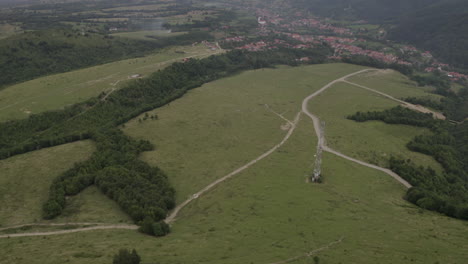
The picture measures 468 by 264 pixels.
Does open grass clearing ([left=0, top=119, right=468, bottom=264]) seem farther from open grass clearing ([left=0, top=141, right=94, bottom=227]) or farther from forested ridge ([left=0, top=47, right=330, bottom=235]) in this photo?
open grass clearing ([left=0, top=141, right=94, bottom=227])

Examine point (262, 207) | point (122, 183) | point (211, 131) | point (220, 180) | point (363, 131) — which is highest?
point (122, 183)

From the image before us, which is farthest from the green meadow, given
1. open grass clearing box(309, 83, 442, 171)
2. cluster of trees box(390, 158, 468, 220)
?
cluster of trees box(390, 158, 468, 220)

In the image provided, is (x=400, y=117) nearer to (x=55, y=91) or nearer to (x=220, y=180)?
(x=220, y=180)

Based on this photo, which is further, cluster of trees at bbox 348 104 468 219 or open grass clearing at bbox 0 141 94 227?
cluster of trees at bbox 348 104 468 219

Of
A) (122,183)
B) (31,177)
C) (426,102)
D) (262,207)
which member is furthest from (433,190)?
(31,177)

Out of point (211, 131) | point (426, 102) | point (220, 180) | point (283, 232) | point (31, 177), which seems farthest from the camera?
point (426, 102)

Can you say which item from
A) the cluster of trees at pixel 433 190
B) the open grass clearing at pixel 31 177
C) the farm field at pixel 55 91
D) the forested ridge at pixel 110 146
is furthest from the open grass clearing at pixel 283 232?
the farm field at pixel 55 91
